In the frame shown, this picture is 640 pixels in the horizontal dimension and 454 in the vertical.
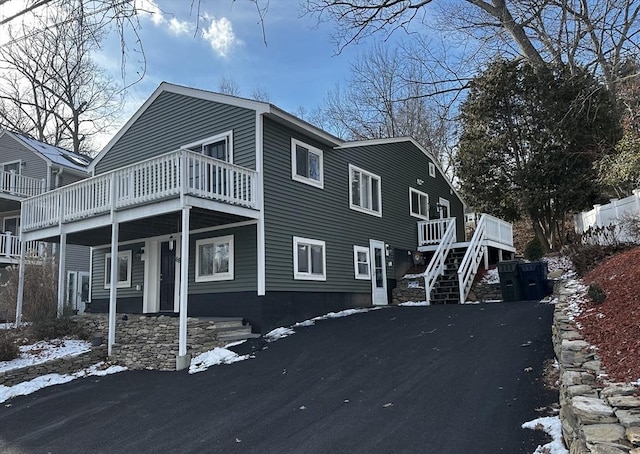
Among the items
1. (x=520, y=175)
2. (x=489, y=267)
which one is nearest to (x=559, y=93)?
(x=520, y=175)

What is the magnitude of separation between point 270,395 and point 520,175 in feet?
47.6

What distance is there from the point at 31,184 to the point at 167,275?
33.2 feet

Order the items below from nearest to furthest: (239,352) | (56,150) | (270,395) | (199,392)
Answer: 1. (270,395)
2. (199,392)
3. (239,352)
4. (56,150)

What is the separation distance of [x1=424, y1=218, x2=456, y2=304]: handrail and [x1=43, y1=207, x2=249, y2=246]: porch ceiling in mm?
5971

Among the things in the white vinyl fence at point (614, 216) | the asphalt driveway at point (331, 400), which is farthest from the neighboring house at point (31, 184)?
the white vinyl fence at point (614, 216)

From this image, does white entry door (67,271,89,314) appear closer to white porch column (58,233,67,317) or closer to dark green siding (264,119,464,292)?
white porch column (58,233,67,317)

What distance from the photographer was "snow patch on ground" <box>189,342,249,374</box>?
8.95 meters

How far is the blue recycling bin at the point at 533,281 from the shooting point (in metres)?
12.9

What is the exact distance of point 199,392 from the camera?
7.29m

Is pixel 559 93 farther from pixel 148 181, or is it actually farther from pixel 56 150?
pixel 56 150

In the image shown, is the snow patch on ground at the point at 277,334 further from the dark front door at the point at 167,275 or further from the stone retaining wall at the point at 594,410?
the stone retaining wall at the point at 594,410

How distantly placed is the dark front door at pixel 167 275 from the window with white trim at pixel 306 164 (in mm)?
4069

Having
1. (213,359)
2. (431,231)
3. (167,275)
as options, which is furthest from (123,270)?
(431,231)

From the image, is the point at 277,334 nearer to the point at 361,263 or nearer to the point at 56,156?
the point at 361,263
